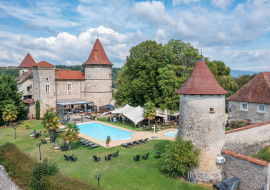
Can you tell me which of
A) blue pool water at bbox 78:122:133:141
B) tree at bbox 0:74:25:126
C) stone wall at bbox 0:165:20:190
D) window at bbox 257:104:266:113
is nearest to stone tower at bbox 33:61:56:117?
tree at bbox 0:74:25:126

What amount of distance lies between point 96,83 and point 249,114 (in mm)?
26136

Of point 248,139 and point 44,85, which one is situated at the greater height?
point 44,85

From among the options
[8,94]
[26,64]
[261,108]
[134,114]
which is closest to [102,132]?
[134,114]

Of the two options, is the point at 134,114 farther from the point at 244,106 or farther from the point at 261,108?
the point at 261,108

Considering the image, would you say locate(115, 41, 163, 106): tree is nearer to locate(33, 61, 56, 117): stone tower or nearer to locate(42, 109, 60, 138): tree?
locate(33, 61, 56, 117): stone tower

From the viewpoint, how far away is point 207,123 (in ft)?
42.1

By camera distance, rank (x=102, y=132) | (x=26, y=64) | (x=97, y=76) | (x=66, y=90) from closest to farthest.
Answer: (x=102, y=132)
(x=66, y=90)
(x=97, y=76)
(x=26, y=64)

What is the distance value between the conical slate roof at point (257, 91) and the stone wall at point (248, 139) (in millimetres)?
4293

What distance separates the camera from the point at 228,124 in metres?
24.5

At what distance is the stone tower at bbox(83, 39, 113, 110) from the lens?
38156mm

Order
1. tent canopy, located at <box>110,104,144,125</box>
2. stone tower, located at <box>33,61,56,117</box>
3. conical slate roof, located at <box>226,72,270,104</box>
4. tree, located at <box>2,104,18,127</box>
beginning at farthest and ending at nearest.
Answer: stone tower, located at <box>33,61,56,117</box>, tent canopy, located at <box>110,104,144,125</box>, tree, located at <box>2,104,18,127</box>, conical slate roof, located at <box>226,72,270,104</box>

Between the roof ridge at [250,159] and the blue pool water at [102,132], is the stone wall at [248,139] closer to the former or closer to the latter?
the roof ridge at [250,159]

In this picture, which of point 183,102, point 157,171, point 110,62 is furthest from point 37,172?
point 110,62

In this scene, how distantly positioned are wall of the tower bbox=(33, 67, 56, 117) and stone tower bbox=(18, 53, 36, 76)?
1251 centimetres
